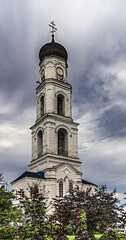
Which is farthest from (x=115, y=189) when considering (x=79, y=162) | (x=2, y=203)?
(x=79, y=162)

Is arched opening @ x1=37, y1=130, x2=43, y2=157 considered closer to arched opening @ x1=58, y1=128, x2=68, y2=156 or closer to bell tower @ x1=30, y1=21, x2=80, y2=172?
bell tower @ x1=30, y1=21, x2=80, y2=172

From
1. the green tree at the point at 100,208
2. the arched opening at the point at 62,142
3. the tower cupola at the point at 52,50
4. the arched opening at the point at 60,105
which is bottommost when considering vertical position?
the green tree at the point at 100,208

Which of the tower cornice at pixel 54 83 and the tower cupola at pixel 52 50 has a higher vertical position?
the tower cupola at pixel 52 50

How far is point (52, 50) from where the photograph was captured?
1928 inches

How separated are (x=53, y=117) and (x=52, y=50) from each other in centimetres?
1434

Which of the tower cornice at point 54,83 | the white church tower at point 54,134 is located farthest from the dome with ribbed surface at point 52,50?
the tower cornice at point 54,83

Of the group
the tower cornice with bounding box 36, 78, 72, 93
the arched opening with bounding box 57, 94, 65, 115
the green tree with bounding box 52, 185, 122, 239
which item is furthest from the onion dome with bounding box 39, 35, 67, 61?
the green tree with bounding box 52, 185, 122, 239

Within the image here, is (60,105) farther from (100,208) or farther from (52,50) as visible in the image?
(100,208)

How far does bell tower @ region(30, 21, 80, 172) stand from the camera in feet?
135

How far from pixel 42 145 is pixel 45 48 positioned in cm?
1912

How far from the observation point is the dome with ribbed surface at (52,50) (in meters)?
49.0

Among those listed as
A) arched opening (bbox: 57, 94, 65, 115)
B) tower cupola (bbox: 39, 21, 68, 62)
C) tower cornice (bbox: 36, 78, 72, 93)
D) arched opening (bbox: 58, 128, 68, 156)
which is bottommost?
arched opening (bbox: 58, 128, 68, 156)

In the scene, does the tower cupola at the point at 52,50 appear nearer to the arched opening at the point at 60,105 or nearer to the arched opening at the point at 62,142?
the arched opening at the point at 60,105

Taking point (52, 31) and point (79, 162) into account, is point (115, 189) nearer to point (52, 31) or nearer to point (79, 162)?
point (79, 162)
